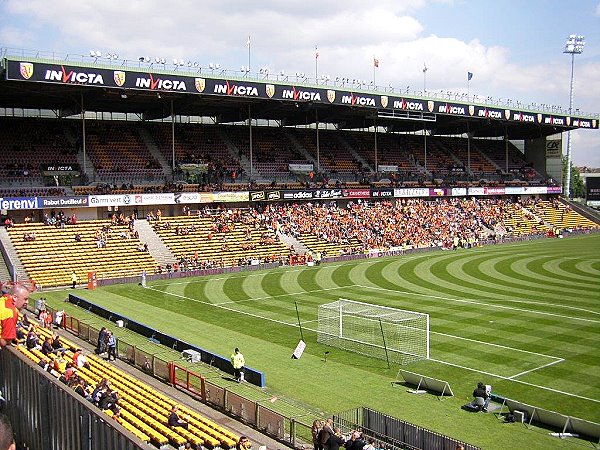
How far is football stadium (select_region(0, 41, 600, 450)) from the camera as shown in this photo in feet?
55.7

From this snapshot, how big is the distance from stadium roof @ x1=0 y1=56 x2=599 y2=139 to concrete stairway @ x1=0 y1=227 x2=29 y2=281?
11812mm

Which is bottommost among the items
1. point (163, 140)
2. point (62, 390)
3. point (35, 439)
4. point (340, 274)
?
point (340, 274)

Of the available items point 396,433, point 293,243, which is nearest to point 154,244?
point 293,243

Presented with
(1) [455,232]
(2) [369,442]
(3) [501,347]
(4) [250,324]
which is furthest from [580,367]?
(1) [455,232]

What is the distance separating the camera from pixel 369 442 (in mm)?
15117

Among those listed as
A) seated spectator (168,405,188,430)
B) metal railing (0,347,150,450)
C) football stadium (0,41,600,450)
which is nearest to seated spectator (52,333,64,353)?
football stadium (0,41,600,450)

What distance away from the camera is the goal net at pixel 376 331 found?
2566 centimetres

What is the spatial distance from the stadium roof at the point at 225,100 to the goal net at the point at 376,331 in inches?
1181

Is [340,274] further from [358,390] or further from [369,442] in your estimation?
[369,442]

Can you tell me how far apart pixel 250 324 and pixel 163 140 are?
3857 centimetres

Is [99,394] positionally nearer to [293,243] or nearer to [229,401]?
[229,401]

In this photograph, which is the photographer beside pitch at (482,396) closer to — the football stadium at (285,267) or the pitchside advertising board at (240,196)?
the football stadium at (285,267)

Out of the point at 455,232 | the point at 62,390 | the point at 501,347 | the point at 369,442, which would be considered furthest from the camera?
the point at 455,232

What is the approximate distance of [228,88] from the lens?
2168 inches
